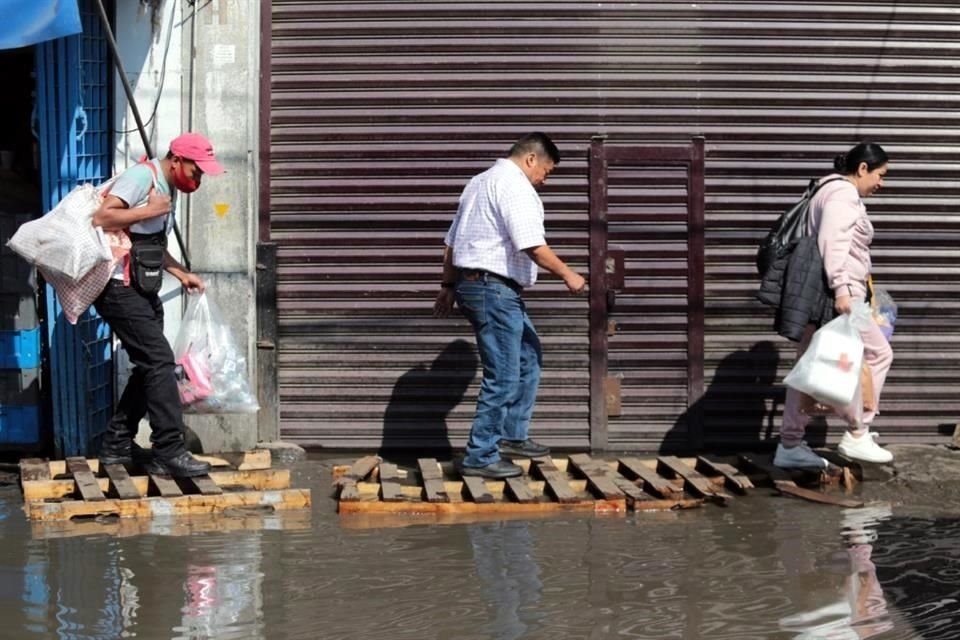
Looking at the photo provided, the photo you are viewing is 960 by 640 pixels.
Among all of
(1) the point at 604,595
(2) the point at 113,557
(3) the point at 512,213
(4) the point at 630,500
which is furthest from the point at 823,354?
(2) the point at 113,557

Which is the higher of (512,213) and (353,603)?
(512,213)

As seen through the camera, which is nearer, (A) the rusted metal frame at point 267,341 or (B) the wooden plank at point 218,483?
(B) the wooden plank at point 218,483

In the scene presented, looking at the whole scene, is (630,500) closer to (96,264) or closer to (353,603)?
(353,603)

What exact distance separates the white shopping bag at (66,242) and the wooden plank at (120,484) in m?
1.02

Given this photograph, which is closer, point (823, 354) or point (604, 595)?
point (604, 595)

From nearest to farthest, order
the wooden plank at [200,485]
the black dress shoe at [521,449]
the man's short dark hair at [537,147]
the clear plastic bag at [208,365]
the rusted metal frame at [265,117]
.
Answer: the wooden plank at [200,485]
the man's short dark hair at [537,147]
the clear plastic bag at [208,365]
the black dress shoe at [521,449]
the rusted metal frame at [265,117]

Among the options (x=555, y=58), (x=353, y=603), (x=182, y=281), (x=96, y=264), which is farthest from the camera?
(x=555, y=58)

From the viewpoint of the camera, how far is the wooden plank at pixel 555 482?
722 centimetres

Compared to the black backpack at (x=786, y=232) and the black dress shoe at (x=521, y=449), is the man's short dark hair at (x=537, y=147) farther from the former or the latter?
the black dress shoe at (x=521, y=449)

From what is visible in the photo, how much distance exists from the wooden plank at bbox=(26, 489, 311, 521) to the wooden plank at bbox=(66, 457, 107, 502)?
52 millimetres

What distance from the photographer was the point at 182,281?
765 cm

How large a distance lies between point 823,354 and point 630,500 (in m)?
1.29

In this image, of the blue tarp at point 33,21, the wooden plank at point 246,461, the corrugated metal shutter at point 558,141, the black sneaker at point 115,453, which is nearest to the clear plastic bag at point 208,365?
the wooden plank at point 246,461

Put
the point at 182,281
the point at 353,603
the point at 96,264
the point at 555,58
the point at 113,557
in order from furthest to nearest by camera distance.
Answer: the point at 555,58, the point at 182,281, the point at 96,264, the point at 113,557, the point at 353,603
